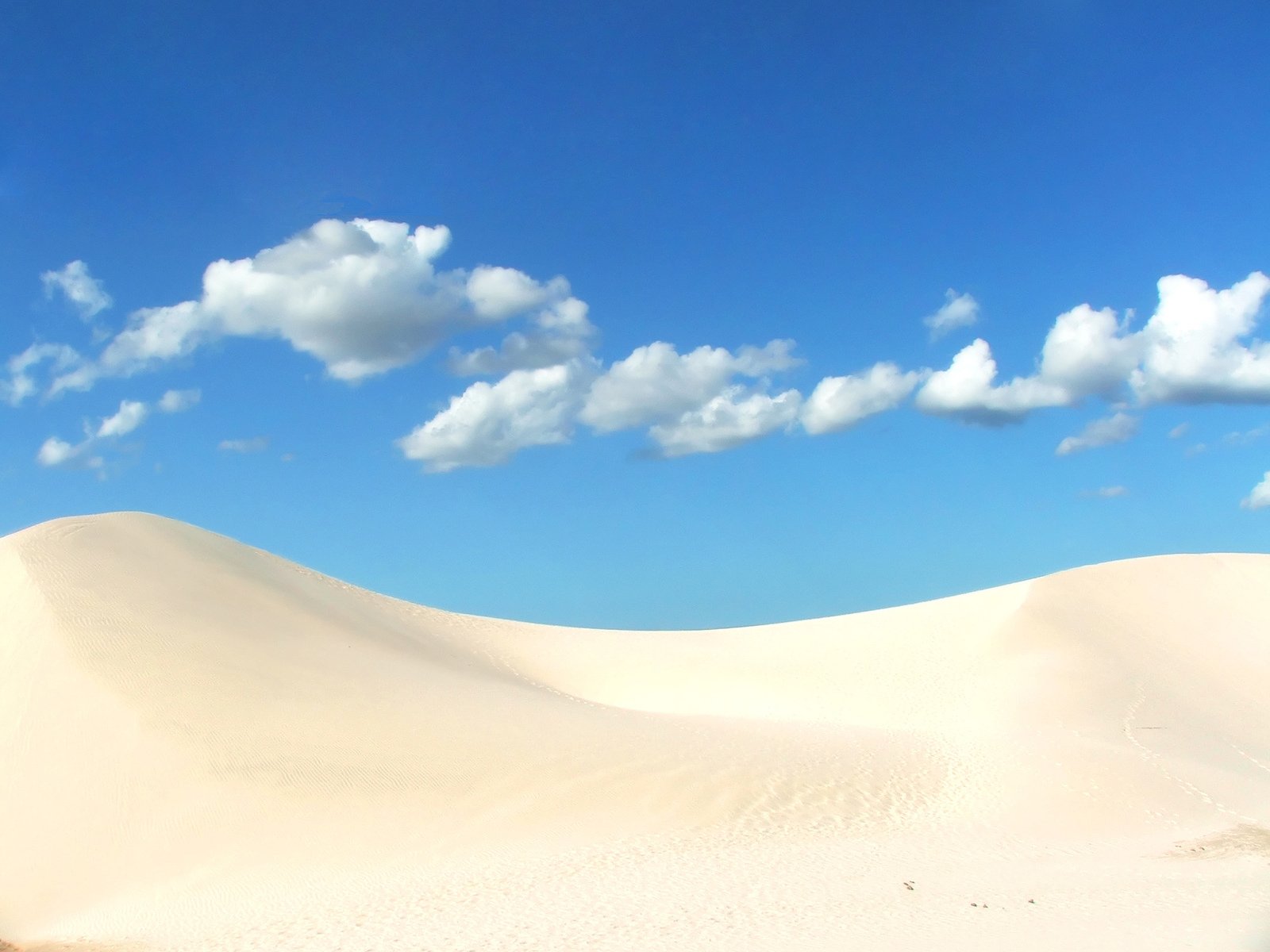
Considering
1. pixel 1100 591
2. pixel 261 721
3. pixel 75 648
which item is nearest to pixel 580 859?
pixel 261 721

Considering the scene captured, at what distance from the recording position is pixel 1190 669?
1093 inches

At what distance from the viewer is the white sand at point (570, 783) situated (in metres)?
12.2

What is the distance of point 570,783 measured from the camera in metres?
17.2

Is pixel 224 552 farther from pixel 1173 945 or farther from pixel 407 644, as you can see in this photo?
pixel 1173 945

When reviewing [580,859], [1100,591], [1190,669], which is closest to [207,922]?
[580,859]

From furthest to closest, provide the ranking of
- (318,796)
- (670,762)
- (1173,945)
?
(670,762) < (318,796) < (1173,945)

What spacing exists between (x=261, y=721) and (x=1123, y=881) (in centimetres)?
1443

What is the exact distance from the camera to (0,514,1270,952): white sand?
1219 cm

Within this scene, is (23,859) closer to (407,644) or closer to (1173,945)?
(407,644)

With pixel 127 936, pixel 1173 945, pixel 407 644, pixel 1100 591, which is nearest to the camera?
pixel 1173 945

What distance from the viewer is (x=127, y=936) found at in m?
12.4

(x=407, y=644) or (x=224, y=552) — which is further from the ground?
(x=224, y=552)

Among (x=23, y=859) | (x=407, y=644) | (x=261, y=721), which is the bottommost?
(x=23, y=859)

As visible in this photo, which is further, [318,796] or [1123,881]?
[318,796]
